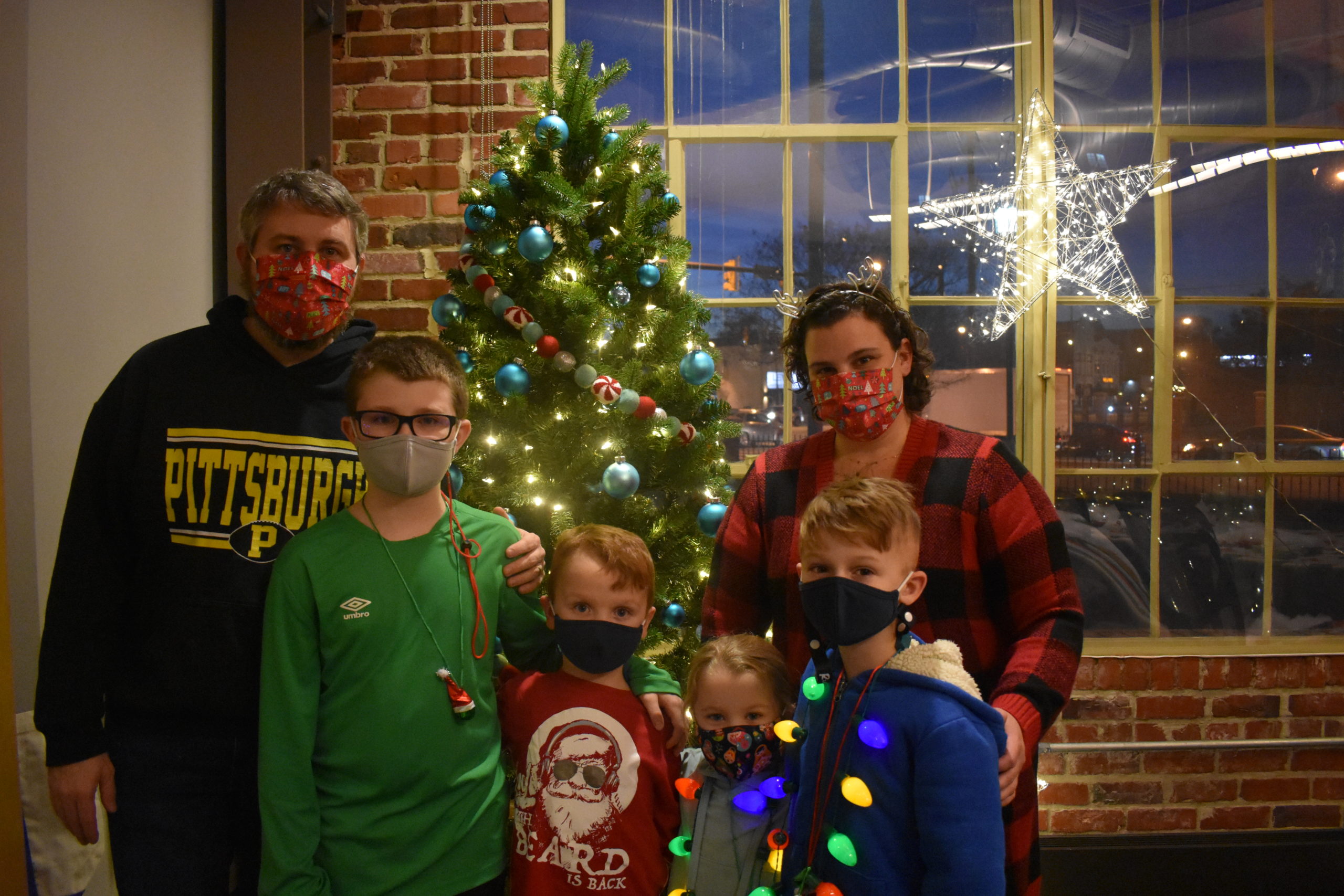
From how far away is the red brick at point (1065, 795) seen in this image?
8.94ft

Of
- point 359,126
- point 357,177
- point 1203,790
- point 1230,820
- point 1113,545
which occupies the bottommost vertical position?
point 1230,820

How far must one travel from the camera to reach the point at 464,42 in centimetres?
269

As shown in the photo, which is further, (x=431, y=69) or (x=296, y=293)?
(x=431, y=69)

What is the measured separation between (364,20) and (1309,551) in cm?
394

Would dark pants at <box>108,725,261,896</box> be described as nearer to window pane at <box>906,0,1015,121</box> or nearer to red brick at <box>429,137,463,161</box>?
red brick at <box>429,137,463,161</box>

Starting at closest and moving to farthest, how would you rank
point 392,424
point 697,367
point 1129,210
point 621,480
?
point 392,424 → point 621,480 → point 697,367 → point 1129,210

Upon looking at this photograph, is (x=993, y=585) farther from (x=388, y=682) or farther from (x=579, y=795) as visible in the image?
(x=388, y=682)

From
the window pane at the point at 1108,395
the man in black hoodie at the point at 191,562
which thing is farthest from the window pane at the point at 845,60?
the man in black hoodie at the point at 191,562

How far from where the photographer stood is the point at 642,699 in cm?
147

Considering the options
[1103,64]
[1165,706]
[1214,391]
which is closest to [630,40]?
[1103,64]

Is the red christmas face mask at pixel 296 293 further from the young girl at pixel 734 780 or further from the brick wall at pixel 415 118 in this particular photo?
the brick wall at pixel 415 118

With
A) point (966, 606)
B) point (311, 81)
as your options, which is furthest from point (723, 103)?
point (966, 606)

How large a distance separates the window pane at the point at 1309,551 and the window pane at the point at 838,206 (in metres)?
1.71

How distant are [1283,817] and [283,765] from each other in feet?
10.7
